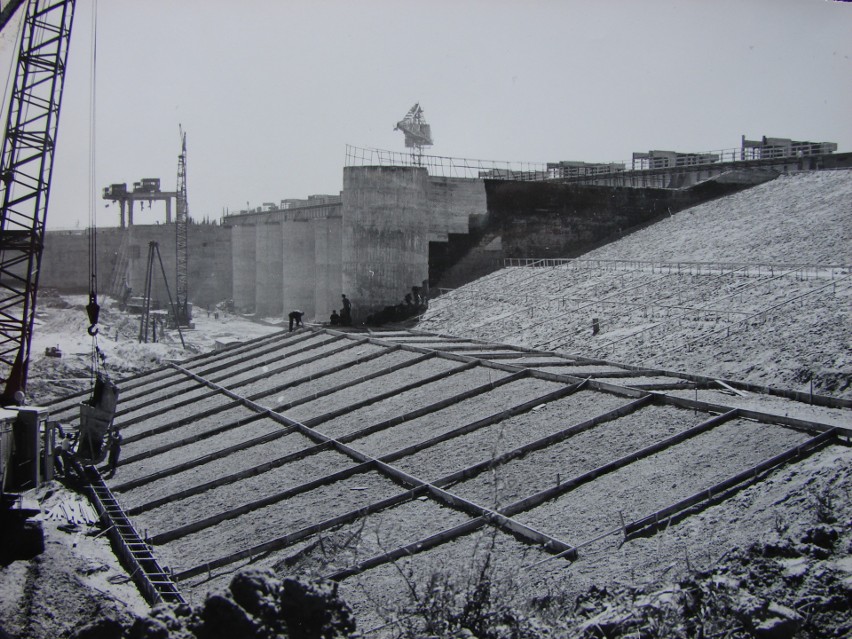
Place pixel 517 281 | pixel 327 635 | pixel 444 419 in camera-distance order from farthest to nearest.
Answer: pixel 517 281
pixel 444 419
pixel 327 635

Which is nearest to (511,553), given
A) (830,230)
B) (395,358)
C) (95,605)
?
(95,605)

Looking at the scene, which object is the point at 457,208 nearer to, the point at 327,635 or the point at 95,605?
the point at 95,605

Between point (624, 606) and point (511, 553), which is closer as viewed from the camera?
point (624, 606)

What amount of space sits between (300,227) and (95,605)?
3906 centimetres

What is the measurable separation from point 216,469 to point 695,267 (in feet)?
44.0

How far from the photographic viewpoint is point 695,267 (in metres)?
20.4

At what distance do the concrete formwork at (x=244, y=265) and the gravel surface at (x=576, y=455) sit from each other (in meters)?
46.7

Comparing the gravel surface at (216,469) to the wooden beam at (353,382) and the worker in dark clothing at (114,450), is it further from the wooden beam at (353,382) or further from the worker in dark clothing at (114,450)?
the wooden beam at (353,382)

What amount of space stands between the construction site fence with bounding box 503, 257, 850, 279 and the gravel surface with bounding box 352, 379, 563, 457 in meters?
6.73

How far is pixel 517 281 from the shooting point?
24.5m

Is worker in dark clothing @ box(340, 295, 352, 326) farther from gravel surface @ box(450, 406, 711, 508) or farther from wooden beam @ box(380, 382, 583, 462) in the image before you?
gravel surface @ box(450, 406, 711, 508)

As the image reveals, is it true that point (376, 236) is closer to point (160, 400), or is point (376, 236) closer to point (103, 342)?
point (160, 400)

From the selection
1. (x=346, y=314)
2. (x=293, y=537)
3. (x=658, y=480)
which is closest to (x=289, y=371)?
(x=346, y=314)

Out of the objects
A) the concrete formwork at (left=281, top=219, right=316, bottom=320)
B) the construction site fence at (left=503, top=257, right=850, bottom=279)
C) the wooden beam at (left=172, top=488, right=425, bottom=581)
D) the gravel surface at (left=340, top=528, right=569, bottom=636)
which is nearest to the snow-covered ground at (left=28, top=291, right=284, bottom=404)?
the concrete formwork at (left=281, top=219, right=316, bottom=320)
